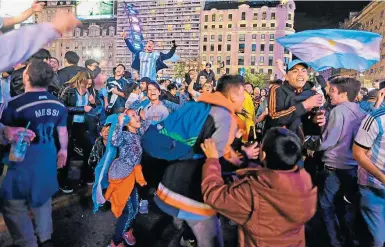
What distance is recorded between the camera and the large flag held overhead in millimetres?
4656

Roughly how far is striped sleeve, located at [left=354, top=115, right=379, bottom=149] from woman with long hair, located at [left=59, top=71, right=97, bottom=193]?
4334 mm

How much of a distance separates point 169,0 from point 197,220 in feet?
438

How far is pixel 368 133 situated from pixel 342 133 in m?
0.84

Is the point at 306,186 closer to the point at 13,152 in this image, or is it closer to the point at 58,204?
the point at 13,152

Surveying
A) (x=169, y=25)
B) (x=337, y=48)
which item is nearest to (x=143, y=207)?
(x=337, y=48)

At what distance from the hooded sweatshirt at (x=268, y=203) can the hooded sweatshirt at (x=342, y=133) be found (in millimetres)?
1730

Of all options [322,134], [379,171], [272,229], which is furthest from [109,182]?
[379,171]

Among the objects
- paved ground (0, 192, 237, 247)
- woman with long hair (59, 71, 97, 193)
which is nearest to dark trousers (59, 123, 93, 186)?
woman with long hair (59, 71, 97, 193)

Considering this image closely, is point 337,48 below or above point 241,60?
below

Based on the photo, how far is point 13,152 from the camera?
9.86 ft

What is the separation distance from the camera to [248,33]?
10244 cm

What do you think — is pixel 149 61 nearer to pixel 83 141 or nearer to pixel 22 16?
pixel 83 141

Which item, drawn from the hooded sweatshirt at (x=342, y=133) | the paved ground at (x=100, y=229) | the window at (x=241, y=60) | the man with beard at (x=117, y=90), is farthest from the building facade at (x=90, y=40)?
the hooded sweatshirt at (x=342, y=133)

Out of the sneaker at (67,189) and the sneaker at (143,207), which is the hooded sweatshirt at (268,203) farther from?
the sneaker at (67,189)
